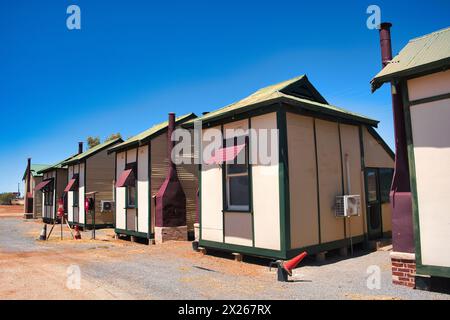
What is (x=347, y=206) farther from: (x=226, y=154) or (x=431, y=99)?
(x=431, y=99)

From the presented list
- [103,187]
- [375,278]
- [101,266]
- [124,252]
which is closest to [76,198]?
[103,187]

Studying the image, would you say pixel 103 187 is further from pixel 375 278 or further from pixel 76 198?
pixel 375 278

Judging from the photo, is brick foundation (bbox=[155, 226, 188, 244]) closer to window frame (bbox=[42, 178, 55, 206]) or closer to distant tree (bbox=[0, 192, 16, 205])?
window frame (bbox=[42, 178, 55, 206])

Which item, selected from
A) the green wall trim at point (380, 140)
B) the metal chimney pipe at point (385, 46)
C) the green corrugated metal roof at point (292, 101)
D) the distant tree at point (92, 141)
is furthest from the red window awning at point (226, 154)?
the distant tree at point (92, 141)

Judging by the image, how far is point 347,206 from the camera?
30.9 feet

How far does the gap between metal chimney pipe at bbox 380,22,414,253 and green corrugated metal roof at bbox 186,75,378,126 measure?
2.54 meters

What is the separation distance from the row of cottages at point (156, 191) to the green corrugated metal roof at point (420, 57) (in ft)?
30.9

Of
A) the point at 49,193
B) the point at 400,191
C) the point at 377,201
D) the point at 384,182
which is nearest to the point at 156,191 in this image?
the point at 377,201

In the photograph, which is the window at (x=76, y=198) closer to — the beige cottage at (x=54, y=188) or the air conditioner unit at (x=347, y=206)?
the beige cottage at (x=54, y=188)

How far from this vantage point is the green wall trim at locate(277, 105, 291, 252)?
829cm

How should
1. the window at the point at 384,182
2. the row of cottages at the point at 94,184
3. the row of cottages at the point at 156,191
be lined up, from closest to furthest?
A: the window at the point at 384,182, the row of cottages at the point at 156,191, the row of cottages at the point at 94,184

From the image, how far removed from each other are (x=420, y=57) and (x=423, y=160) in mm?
1877

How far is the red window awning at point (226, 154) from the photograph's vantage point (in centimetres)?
916
